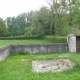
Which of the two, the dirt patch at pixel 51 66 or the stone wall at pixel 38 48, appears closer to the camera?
the dirt patch at pixel 51 66

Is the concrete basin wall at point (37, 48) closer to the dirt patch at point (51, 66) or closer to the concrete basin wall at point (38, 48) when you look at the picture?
the concrete basin wall at point (38, 48)

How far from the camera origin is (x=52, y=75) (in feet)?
30.7

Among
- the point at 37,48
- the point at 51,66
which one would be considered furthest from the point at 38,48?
the point at 51,66

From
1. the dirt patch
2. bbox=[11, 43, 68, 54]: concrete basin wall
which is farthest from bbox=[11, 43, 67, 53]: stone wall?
the dirt patch

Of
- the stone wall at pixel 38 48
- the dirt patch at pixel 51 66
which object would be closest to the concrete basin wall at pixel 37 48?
the stone wall at pixel 38 48

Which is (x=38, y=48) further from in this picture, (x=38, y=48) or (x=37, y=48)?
(x=37, y=48)

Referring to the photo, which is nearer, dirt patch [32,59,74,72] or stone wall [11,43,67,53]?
dirt patch [32,59,74,72]

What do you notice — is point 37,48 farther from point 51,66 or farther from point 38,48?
point 51,66

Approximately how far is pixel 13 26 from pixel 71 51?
82176 millimetres

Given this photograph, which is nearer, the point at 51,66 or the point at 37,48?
the point at 51,66

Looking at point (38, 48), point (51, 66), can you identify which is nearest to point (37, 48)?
point (38, 48)

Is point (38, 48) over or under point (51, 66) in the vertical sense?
over

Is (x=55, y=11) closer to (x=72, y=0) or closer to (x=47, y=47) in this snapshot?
(x=72, y=0)

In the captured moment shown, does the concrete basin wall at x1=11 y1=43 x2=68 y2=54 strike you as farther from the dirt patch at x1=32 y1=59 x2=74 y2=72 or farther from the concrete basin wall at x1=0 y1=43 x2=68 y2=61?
the dirt patch at x1=32 y1=59 x2=74 y2=72
